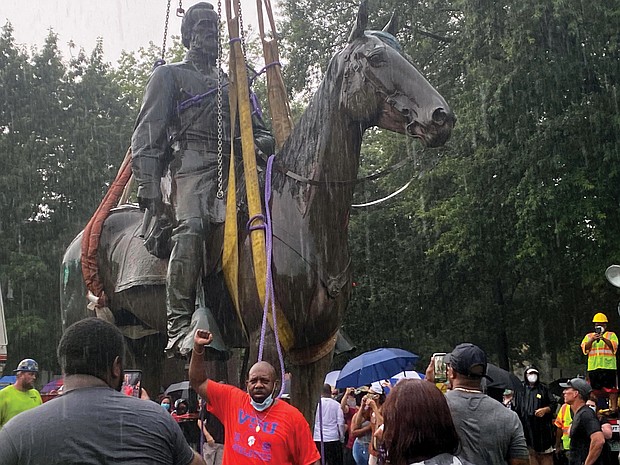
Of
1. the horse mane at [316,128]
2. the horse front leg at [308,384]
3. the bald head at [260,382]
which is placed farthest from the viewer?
the horse mane at [316,128]

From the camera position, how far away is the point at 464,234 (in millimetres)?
22016

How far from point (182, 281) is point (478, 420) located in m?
2.59

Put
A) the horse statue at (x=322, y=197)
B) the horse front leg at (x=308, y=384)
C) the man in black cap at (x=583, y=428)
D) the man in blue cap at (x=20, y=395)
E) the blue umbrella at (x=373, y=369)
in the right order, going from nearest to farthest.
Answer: the horse statue at (x=322, y=197)
the horse front leg at (x=308, y=384)
the man in blue cap at (x=20, y=395)
the man in black cap at (x=583, y=428)
the blue umbrella at (x=373, y=369)

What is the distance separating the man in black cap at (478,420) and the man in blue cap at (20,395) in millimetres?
5417

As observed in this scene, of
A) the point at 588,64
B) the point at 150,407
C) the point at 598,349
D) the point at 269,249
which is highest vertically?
the point at 588,64

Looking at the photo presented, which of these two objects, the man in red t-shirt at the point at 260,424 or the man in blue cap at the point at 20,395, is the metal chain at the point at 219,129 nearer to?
the man in red t-shirt at the point at 260,424

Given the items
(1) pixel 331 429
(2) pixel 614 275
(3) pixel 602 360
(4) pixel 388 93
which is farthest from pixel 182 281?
(3) pixel 602 360

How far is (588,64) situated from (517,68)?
1.47 meters

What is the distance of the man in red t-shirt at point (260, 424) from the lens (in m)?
4.73

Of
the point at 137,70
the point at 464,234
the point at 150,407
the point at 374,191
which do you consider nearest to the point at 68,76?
the point at 137,70

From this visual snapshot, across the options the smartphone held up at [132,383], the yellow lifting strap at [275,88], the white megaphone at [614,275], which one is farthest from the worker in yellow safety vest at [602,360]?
the smartphone held up at [132,383]

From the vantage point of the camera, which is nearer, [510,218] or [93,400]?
[93,400]

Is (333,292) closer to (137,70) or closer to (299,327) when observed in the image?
(299,327)

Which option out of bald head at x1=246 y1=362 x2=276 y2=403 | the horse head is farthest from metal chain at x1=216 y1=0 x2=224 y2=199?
bald head at x1=246 y1=362 x2=276 y2=403
